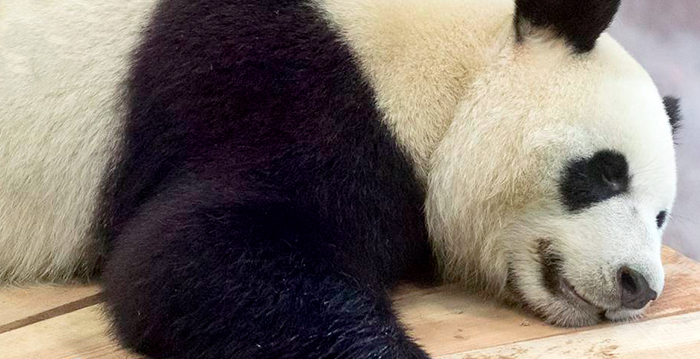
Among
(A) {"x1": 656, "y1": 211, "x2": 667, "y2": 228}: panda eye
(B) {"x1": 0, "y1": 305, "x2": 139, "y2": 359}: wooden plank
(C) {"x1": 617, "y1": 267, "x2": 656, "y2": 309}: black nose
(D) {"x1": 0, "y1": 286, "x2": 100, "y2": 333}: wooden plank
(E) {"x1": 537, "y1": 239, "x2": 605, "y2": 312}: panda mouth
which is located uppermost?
(A) {"x1": 656, "y1": 211, "x2": 667, "y2": 228}: panda eye

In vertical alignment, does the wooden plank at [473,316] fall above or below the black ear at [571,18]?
below

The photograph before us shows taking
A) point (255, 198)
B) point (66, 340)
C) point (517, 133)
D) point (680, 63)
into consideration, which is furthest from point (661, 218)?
point (680, 63)

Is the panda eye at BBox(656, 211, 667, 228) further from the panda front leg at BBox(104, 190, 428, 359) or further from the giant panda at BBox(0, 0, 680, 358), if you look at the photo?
the panda front leg at BBox(104, 190, 428, 359)

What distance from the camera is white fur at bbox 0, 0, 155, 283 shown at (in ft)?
5.97

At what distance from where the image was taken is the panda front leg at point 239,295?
149 centimetres

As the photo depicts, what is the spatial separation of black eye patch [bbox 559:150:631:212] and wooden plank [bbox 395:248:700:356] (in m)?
0.26

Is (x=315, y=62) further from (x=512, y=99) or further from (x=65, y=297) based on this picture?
(x=65, y=297)

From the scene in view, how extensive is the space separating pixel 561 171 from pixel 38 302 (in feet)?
3.59

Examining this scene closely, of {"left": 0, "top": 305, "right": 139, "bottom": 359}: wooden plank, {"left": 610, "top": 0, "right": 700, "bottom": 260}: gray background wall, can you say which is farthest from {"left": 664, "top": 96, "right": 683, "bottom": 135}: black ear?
{"left": 0, "top": 305, "right": 139, "bottom": 359}: wooden plank

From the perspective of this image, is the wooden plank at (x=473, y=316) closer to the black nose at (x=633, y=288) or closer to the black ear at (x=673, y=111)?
the black nose at (x=633, y=288)

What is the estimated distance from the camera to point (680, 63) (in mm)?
3164

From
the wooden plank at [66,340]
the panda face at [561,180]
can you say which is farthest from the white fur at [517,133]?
the wooden plank at [66,340]

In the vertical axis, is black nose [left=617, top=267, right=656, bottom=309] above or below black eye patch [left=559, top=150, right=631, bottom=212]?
below

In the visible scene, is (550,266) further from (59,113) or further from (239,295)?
A: (59,113)
